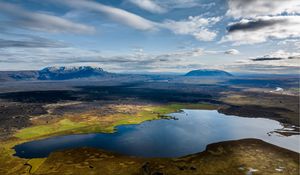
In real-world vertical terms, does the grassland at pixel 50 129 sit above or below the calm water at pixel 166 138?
above

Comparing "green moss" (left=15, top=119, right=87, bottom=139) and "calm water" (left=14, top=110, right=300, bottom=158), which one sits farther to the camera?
"green moss" (left=15, top=119, right=87, bottom=139)

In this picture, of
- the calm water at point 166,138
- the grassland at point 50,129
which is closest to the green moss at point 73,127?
the grassland at point 50,129

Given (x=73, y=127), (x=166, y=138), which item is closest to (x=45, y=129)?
(x=73, y=127)

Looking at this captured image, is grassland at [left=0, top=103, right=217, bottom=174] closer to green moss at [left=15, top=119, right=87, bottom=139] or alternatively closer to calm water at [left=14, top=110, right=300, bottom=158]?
green moss at [left=15, top=119, right=87, bottom=139]

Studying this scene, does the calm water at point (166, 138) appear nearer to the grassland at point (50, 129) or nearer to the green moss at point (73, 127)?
the grassland at point (50, 129)

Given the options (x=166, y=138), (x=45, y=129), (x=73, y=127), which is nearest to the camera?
(x=166, y=138)

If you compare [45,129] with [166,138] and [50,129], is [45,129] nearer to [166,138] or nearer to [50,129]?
[50,129]

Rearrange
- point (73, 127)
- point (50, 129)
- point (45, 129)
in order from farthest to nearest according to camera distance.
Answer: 1. point (73, 127)
2. point (50, 129)
3. point (45, 129)

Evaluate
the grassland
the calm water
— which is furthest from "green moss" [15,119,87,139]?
the calm water
